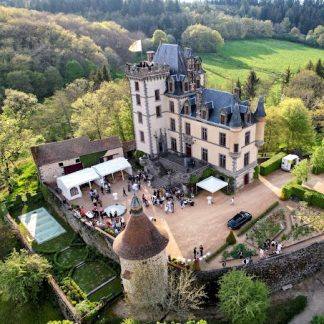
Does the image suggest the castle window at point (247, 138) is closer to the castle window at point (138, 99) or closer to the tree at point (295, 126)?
the tree at point (295, 126)

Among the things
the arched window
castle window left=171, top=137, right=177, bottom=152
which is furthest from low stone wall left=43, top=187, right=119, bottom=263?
castle window left=171, top=137, right=177, bottom=152

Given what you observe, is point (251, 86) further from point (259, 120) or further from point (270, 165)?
point (259, 120)

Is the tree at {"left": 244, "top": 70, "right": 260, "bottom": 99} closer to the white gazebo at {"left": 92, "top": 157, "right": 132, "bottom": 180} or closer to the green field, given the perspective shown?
the green field

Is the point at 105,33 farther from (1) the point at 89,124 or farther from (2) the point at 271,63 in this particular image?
(1) the point at 89,124

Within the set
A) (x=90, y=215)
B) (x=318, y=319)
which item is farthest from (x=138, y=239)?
(x=318, y=319)

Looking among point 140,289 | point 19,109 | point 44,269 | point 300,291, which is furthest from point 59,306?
point 19,109

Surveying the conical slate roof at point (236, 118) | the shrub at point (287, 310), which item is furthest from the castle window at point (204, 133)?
the shrub at point (287, 310)
